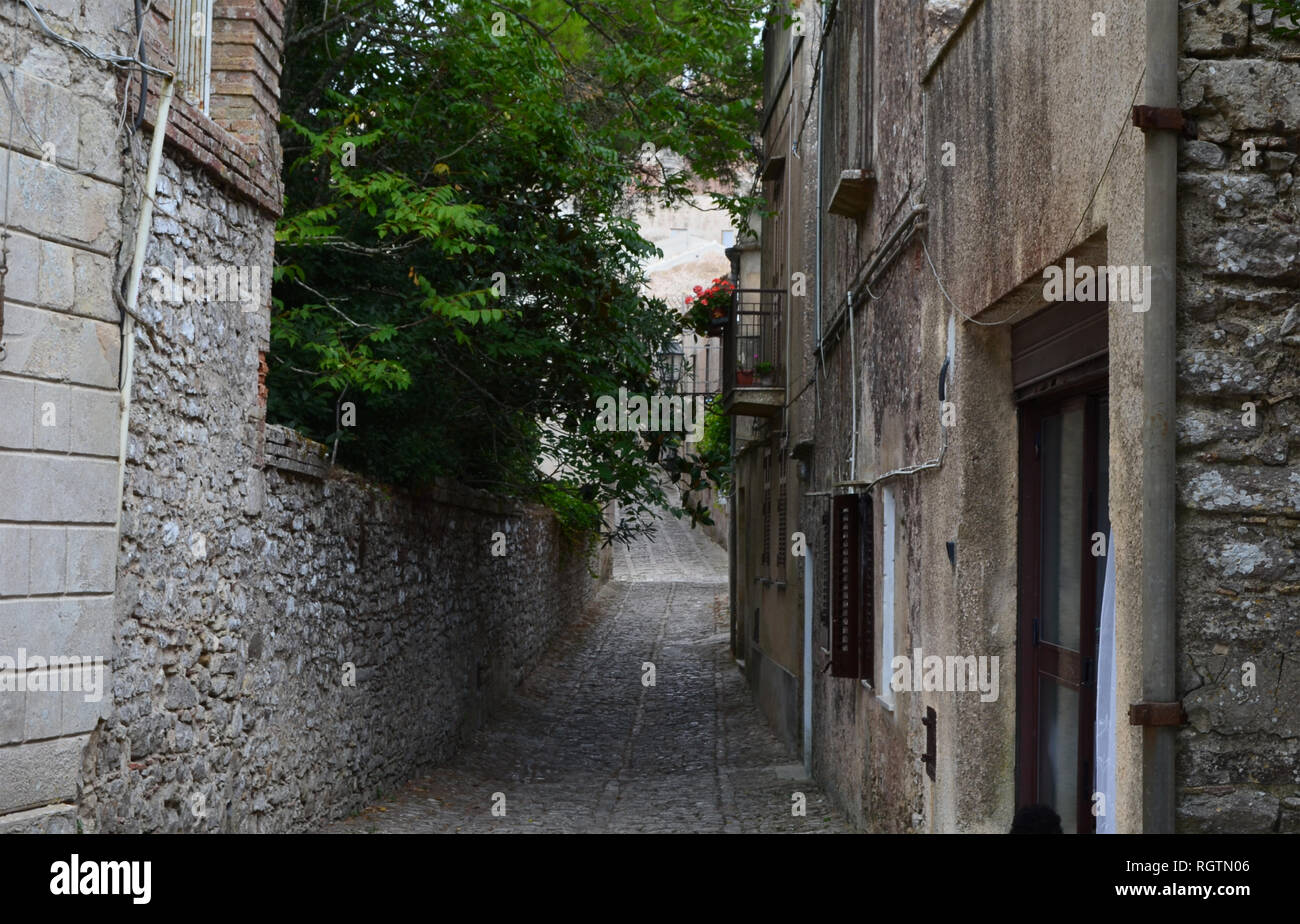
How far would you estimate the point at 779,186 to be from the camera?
15.8 m

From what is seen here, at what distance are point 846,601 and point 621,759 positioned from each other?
180 inches

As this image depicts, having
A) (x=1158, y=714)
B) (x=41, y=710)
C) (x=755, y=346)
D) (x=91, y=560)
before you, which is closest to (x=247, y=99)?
(x=91, y=560)

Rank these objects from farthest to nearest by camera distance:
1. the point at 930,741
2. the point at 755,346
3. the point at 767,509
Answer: the point at 767,509
the point at 755,346
the point at 930,741

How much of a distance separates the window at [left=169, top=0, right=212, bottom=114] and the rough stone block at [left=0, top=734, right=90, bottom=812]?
10.2 feet

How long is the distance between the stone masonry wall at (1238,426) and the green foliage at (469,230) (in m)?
5.78

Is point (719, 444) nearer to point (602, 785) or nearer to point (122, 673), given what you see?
point (602, 785)

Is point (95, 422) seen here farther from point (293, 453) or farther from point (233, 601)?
point (293, 453)

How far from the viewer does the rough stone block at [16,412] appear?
4.71m

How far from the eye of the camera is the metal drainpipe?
11.6 feet

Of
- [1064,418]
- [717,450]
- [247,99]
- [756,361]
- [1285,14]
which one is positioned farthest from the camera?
[717,450]

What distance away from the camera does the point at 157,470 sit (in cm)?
581

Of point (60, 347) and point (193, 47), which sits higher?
→ point (193, 47)
